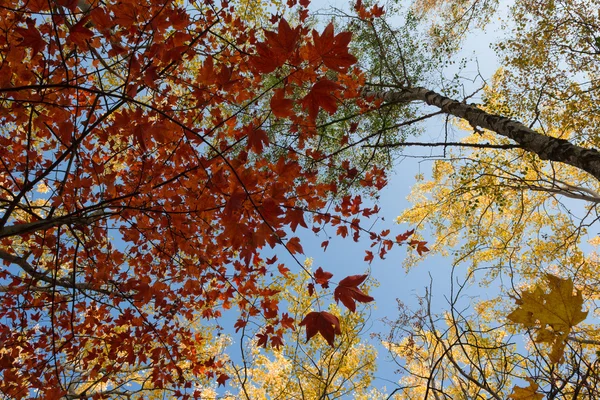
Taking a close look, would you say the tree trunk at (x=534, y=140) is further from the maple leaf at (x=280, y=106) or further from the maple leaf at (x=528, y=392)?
the maple leaf at (x=528, y=392)

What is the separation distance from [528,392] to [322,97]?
111 centimetres

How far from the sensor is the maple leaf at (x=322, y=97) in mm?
1119

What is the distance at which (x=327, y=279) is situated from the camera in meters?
1.49

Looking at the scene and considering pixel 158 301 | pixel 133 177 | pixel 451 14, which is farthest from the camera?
pixel 451 14

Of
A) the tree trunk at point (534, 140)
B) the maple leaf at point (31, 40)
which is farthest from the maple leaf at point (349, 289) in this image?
the tree trunk at point (534, 140)

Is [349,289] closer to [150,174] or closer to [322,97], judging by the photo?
[322,97]

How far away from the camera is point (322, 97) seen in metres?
1.17

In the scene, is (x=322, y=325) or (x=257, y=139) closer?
(x=322, y=325)

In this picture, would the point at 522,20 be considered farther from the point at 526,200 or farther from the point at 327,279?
the point at 327,279

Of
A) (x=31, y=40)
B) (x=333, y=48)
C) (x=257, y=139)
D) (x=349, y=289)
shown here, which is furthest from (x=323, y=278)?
(x=31, y=40)

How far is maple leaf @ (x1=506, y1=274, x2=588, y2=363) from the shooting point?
2.83 feet

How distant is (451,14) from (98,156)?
8.05 m

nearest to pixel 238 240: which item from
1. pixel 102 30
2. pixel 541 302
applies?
pixel 541 302

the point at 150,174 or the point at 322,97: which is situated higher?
the point at 150,174
